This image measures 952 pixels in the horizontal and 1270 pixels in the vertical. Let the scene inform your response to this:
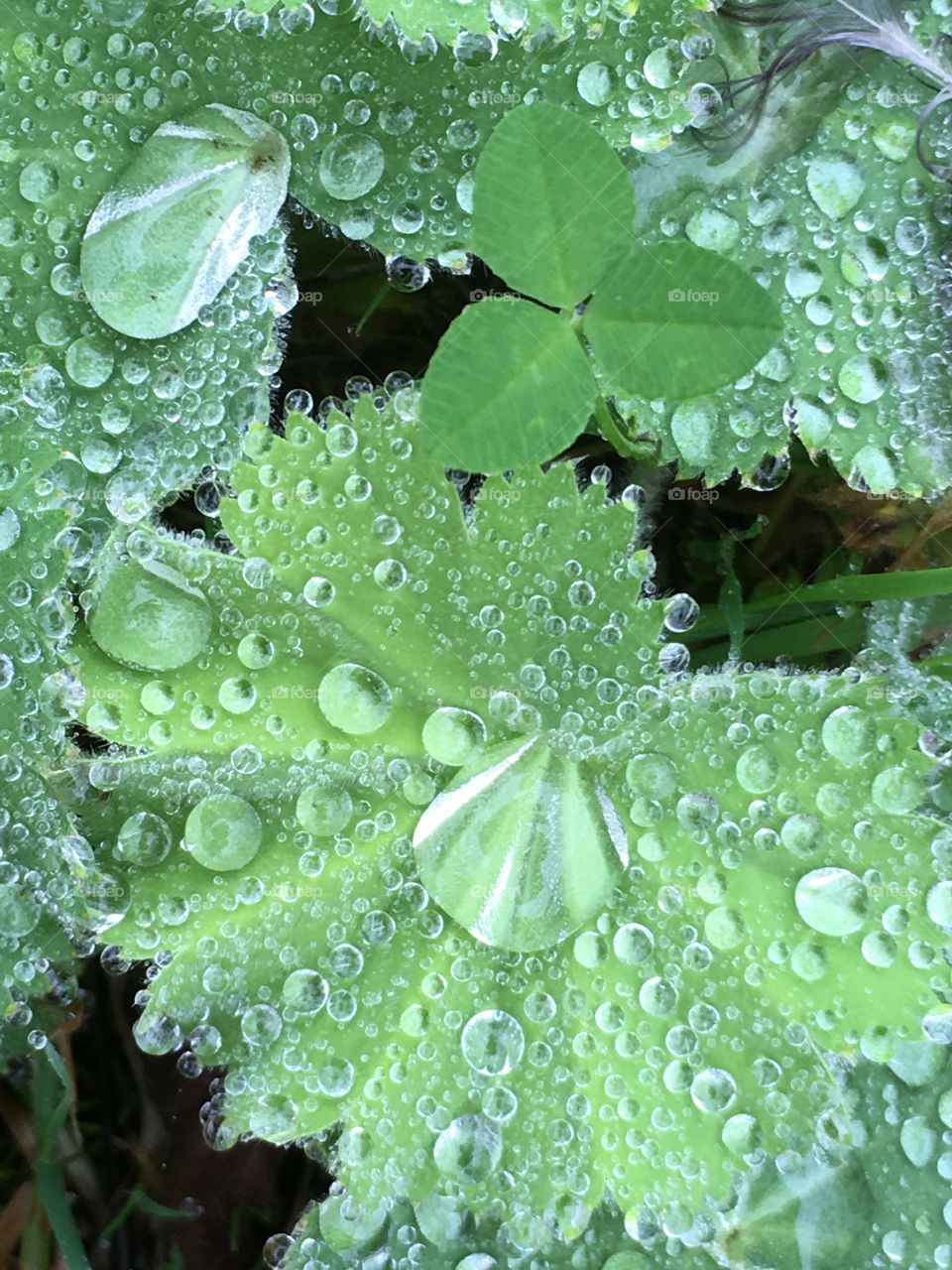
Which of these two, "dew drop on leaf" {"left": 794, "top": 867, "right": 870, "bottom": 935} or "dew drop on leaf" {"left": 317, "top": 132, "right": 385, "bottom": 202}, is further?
"dew drop on leaf" {"left": 317, "top": 132, "right": 385, "bottom": 202}

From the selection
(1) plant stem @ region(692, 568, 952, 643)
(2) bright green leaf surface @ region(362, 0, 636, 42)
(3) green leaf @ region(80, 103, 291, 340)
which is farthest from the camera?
(1) plant stem @ region(692, 568, 952, 643)

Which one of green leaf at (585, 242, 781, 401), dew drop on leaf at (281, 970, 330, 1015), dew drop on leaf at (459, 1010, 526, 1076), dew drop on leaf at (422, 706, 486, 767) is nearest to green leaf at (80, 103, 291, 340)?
green leaf at (585, 242, 781, 401)

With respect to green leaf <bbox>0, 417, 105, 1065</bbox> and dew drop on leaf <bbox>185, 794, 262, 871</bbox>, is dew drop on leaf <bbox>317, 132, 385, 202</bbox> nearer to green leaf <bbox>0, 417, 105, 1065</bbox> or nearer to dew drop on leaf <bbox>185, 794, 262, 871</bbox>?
green leaf <bbox>0, 417, 105, 1065</bbox>

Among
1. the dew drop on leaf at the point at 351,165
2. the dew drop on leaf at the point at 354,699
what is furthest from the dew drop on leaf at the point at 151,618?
the dew drop on leaf at the point at 351,165

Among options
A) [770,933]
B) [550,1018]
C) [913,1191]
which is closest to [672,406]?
[770,933]

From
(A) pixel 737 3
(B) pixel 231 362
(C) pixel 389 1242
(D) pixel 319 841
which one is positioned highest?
(A) pixel 737 3

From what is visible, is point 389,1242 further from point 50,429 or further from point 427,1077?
point 50,429

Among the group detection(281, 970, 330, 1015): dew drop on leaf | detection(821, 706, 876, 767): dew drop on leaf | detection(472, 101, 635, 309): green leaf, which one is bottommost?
detection(281, 970, 330, 1015): dew drop on leaf
